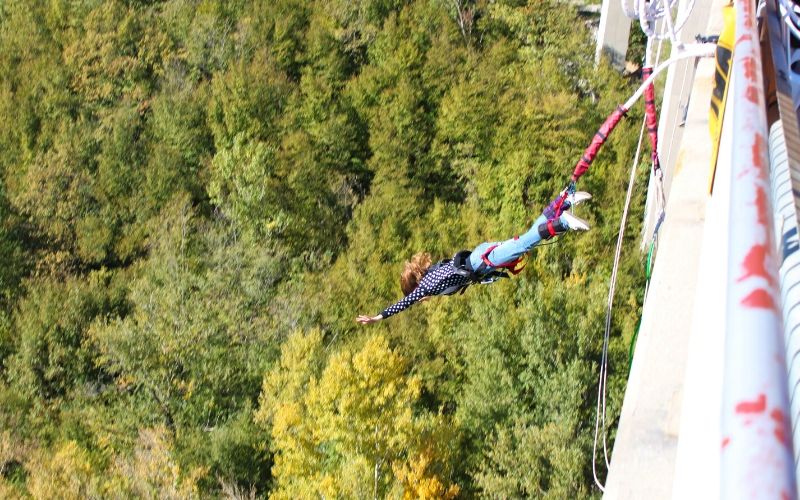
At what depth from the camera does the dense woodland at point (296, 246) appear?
2119 centimetres

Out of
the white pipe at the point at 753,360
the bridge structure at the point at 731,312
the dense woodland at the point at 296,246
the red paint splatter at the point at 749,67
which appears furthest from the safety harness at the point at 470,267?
the dense woodland at the point at 296,246

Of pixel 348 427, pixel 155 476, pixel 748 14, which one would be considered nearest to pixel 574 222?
pixel 748 14

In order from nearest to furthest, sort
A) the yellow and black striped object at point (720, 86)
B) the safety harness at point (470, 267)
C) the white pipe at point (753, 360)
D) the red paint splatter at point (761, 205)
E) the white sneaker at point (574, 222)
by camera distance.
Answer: the white pipe at point (753, 360)
the red paint splatter at point (761, 205)
the yellow and black striped object at point (720, 86)
the white sneaker at point (574, 222)
the safety harness at point (470, 267)

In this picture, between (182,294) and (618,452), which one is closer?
(618,452)

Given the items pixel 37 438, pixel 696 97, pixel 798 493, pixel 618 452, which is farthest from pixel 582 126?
pixel 798 493

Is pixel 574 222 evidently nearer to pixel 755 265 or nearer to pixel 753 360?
pixel 755 265

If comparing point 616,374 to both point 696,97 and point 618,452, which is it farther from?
point 618,452

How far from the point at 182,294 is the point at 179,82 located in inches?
533

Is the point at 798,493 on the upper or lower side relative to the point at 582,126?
upper

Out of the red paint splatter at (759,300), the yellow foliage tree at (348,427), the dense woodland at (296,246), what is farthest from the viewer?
the dense woodland at (296,246)

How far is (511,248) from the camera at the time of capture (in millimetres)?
8047

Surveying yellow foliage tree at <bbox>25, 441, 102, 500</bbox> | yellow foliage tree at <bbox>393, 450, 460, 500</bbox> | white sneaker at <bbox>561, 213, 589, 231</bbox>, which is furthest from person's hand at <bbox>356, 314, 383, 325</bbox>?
yellow foliage tree at <bbox>25, 441, 102, 500</bbox>

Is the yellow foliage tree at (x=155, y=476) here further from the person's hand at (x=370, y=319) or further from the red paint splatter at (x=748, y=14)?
the red paint splatter at (x=748, y=14)

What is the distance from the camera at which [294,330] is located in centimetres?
2558
